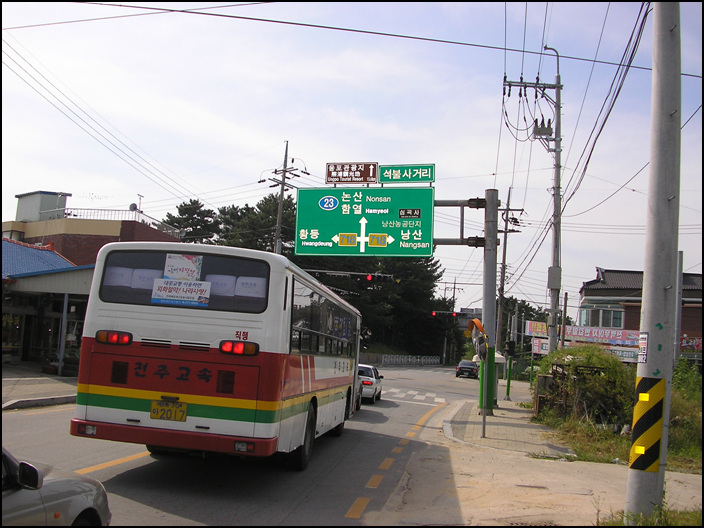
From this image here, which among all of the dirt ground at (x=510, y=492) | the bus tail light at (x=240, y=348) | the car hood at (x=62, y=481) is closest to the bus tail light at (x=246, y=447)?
the bus tail light at (x=240, y=348)

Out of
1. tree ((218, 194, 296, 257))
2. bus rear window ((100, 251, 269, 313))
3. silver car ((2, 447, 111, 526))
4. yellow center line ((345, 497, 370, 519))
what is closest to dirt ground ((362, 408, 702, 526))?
yellow center line ((345, 497, 370, 519))

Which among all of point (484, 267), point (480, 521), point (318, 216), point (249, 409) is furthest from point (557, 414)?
point (249, 409)

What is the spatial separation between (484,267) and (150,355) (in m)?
14.2

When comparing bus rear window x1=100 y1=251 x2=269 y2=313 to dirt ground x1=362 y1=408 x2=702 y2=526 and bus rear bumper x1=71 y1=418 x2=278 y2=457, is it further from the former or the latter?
dirt ground x1=362 y1=408 x2=702 y2=526

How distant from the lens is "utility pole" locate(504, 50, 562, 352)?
73.3 feet

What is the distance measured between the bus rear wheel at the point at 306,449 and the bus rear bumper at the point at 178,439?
6.40 ft

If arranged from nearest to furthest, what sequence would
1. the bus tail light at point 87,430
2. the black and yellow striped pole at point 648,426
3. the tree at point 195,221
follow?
1. the black and yellow striped pole at point 648,426
2. the bus tail light at point 87,430
3. the tree at point 195,221

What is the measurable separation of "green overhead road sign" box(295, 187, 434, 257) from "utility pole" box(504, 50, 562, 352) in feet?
17.6

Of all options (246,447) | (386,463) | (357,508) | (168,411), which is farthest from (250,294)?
(386,463)

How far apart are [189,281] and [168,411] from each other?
1.63 metres

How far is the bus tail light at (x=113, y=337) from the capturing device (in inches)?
301

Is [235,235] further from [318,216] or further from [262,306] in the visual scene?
[262,306]

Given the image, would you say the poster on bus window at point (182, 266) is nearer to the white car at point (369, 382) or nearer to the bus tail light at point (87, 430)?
the bus tail light at point (87, 430)

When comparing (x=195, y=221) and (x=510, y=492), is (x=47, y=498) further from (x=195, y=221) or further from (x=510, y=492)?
(x=195, y=221)
